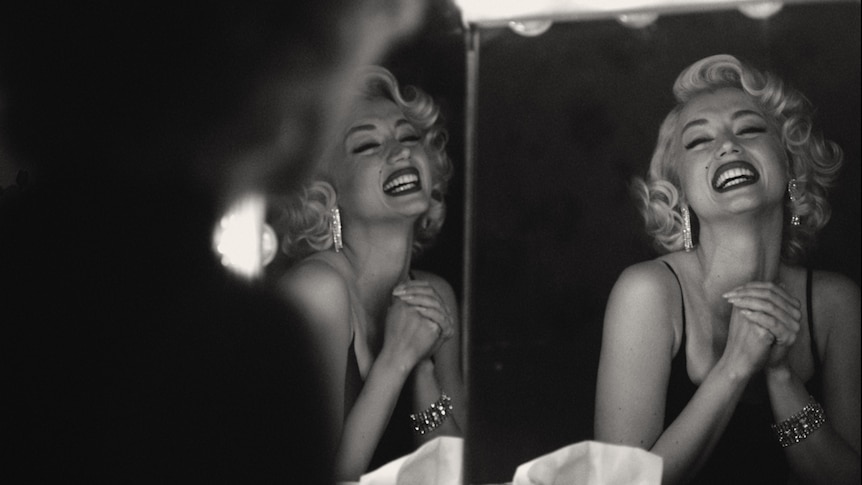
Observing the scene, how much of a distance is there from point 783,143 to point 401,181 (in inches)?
35.0

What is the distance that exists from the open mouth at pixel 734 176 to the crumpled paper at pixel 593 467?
64 cm

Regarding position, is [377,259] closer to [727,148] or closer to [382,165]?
[382,165]

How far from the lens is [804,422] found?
1998mm

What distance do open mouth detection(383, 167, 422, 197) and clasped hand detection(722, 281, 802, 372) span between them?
A: 79cm

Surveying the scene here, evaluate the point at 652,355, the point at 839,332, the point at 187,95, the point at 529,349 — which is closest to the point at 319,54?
the point at 187,95

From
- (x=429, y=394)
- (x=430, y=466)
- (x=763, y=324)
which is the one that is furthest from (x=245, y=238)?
(x=763, y=324)

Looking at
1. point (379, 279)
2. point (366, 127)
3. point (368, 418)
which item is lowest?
point (368, 418)

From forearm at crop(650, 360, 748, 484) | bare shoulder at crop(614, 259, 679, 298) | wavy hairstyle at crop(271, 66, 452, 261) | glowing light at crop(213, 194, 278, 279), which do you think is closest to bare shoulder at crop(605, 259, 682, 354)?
bare shoulder at crop(614, 259, 679, 298)

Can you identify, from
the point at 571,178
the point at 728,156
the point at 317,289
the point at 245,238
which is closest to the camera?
the point at 245,238

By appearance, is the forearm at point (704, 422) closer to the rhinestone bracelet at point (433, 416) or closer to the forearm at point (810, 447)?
the forearm at point (810, 447)

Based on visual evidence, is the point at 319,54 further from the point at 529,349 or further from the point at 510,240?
the point at 529,349

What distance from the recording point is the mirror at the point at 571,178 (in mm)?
2100

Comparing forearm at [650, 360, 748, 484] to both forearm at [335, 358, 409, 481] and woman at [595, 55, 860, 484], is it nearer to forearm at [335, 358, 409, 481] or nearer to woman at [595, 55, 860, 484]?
woman at [595, 55, 860, 484]

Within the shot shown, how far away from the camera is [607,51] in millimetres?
2219
